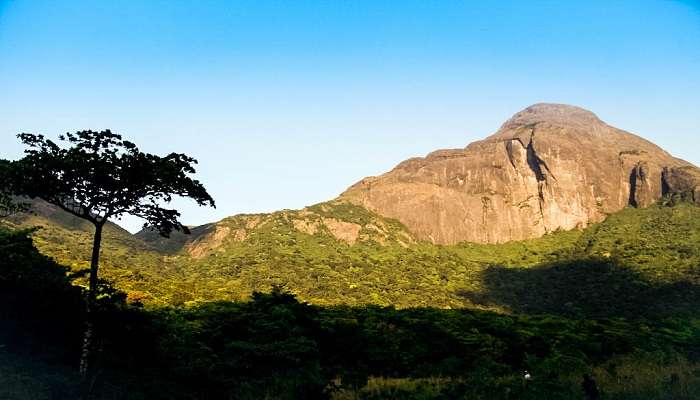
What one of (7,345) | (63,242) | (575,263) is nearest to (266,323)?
(7,345)

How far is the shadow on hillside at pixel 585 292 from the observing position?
97.1m

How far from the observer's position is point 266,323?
21.4 meters

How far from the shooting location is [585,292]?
12531cm

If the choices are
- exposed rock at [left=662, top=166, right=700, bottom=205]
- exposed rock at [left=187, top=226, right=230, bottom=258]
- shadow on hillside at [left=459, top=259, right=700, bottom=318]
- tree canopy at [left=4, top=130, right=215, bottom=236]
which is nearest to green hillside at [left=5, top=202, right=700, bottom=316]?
shadow on hillside at [left=459, top=259, right=700, bottom=318]

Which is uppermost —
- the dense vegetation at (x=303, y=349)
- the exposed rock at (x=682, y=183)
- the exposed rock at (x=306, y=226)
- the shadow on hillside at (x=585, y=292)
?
the exposed rock at (x=682, y=183)

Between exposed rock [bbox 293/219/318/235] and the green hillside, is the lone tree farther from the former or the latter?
exposed rock [bbox 293/219/318/235]

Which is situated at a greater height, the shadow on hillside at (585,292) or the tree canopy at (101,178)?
the tree canopy at (101,178)

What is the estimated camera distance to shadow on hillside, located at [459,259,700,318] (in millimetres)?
97125

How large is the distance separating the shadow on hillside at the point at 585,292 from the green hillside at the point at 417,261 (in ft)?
1.13

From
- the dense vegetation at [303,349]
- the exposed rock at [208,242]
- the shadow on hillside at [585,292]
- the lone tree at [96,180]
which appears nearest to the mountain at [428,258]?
the shadow on hillside at [585,292]

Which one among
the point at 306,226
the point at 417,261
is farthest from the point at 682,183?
the point at 306,226

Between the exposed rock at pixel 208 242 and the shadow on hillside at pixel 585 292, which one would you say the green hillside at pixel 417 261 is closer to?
the shadow on hillside at pixel 585 292

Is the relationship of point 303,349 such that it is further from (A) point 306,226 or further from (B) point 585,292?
(A) point 306,226

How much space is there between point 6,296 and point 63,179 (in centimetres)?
590
